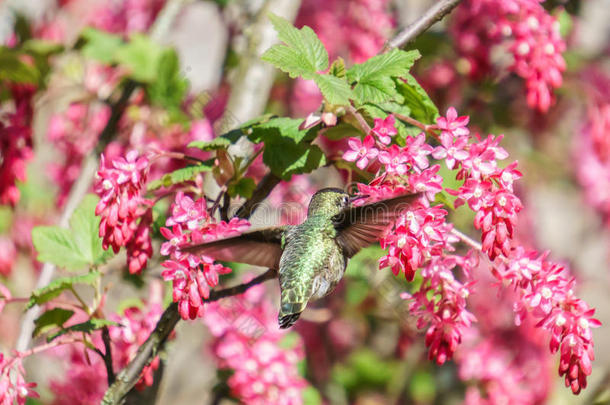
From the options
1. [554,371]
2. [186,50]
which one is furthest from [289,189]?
[186,50]

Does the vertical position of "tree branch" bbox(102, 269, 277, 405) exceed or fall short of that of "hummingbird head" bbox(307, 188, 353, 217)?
it falls short

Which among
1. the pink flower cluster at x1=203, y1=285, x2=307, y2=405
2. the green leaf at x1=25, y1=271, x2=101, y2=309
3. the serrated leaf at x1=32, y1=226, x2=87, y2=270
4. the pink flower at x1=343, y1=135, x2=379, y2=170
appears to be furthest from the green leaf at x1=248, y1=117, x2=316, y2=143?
the pink flower cluster at x1=203, y1=285, x2=307, y2=405

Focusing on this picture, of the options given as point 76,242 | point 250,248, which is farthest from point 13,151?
point 250,248

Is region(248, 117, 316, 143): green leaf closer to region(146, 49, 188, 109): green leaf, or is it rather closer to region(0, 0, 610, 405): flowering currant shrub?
region(0, 0, 610, 405): flowering currant shrub

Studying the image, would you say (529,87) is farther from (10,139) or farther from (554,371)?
(554,371)

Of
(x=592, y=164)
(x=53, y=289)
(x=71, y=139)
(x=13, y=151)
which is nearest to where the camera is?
(x=53, y=289)

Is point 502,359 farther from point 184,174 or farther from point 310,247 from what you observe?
point 184,174

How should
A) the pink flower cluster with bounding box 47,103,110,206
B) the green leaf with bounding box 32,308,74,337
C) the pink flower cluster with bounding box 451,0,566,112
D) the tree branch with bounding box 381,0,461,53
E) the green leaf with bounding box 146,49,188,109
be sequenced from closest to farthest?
the tree branch with bounding box 381,0,461,53, the green leaf with bounding box 32,308,74,337, the pink flower cluster with bounding box 451,0,566,112, the green leaf with bounding box 146,49,188,109, the pink flower cluster with bounding box 47,103,110,206
